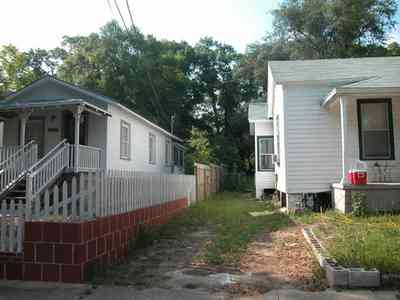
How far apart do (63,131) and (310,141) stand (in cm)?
897

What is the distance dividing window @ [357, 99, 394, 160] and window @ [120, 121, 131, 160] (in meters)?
8.98

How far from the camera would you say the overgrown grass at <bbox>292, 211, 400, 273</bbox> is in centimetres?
479

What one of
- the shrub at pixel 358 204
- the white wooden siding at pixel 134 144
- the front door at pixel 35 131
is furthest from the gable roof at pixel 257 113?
the front door at pixel 35 131

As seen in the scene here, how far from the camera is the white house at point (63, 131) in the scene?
11219mm

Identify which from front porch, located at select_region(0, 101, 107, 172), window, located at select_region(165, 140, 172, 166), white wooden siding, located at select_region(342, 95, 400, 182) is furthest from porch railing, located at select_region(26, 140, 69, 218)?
window, located at select_region(165, 140, 172, 166)

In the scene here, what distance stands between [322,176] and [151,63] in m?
27.9

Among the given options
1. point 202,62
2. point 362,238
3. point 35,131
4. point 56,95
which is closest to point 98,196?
point 362,238

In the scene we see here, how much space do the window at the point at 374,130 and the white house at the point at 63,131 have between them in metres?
8.51

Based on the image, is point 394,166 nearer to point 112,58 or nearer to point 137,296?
point 137,296

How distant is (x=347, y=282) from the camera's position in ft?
14.3

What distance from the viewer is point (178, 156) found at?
2703 cm

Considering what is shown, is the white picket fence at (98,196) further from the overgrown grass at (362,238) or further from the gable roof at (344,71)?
the gable roof at (344,71)

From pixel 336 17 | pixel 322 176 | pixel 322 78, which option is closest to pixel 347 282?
pixel 322 176

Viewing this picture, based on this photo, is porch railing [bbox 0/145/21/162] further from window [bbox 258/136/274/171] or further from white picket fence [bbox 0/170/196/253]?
window [bbox 258/136/274/171]
